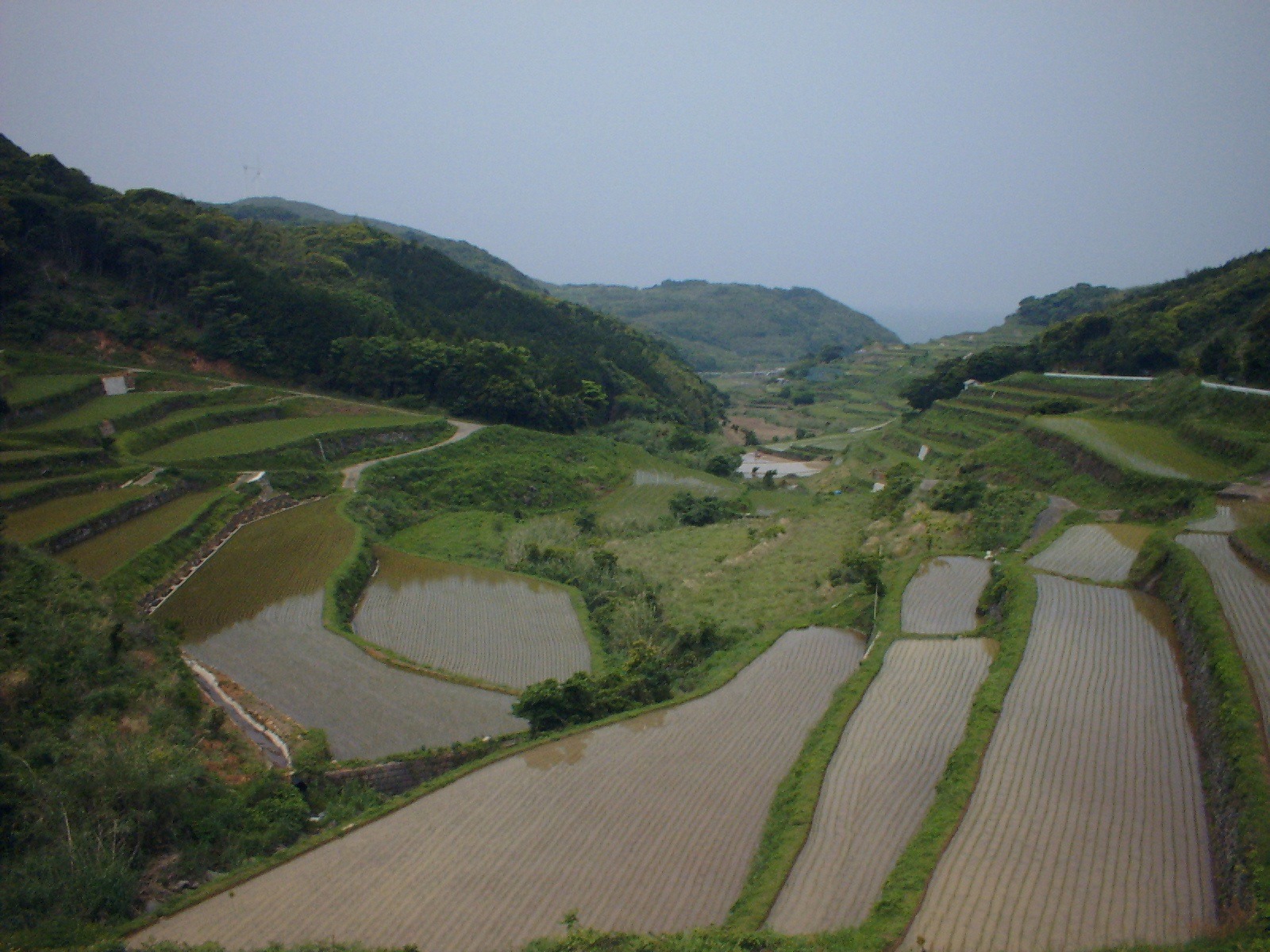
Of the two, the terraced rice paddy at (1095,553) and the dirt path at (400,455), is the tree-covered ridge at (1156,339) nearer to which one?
the terraced rice paddy at (1095,553)

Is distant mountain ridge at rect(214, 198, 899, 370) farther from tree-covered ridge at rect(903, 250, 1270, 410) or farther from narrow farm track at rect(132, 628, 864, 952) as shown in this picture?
narrow farm track at rect(132, 628, 864, 952)

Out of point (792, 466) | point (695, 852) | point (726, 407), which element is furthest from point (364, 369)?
point (726, 407)

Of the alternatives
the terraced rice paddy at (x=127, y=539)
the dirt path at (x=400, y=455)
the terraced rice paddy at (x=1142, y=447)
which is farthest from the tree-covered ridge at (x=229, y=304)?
the terraced rice paddy at (x=1142, y=447)

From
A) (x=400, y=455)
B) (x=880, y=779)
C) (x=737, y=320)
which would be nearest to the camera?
(x=880, y=779)

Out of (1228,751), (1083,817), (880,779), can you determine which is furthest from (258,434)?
(1228,751)

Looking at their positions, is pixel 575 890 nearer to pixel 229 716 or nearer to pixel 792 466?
pixel 229 716

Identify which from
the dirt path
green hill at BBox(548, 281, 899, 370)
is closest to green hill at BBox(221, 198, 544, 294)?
green hill at BBox(548, 281, 899, 370)

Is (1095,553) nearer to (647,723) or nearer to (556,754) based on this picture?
(647,723)
